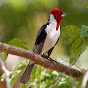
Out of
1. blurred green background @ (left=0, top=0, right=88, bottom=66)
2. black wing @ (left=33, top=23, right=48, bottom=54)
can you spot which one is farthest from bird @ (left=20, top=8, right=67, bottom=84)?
blurred green background @ (left=0, top=0, right=88, bottom=66)

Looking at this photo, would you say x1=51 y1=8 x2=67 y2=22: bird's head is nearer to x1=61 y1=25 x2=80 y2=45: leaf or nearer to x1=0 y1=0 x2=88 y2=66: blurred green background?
x1=61 y1=25 x2=80 y2=45: leaf

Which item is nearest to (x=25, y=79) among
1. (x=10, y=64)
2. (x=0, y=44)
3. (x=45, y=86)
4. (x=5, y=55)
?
(x=45, y=86)

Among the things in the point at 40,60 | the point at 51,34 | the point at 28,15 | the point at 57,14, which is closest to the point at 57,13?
the point at 57,14

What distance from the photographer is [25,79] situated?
1599 mm

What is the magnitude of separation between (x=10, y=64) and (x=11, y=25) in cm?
41

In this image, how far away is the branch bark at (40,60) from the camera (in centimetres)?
128

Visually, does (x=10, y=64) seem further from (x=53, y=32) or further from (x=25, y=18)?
(x=53, y=32)

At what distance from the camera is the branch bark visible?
1276 millimetres

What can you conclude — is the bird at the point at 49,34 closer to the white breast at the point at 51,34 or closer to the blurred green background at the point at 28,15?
the white breast at the point at 51,34

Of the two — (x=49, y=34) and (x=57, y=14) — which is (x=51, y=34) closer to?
(x=49, y=34)

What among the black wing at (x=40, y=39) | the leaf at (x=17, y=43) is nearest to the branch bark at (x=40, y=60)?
the leaf at (x=17, y=43)

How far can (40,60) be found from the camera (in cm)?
141

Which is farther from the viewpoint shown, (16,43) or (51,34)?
(51,34)

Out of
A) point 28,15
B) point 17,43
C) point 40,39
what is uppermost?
point 17,43
